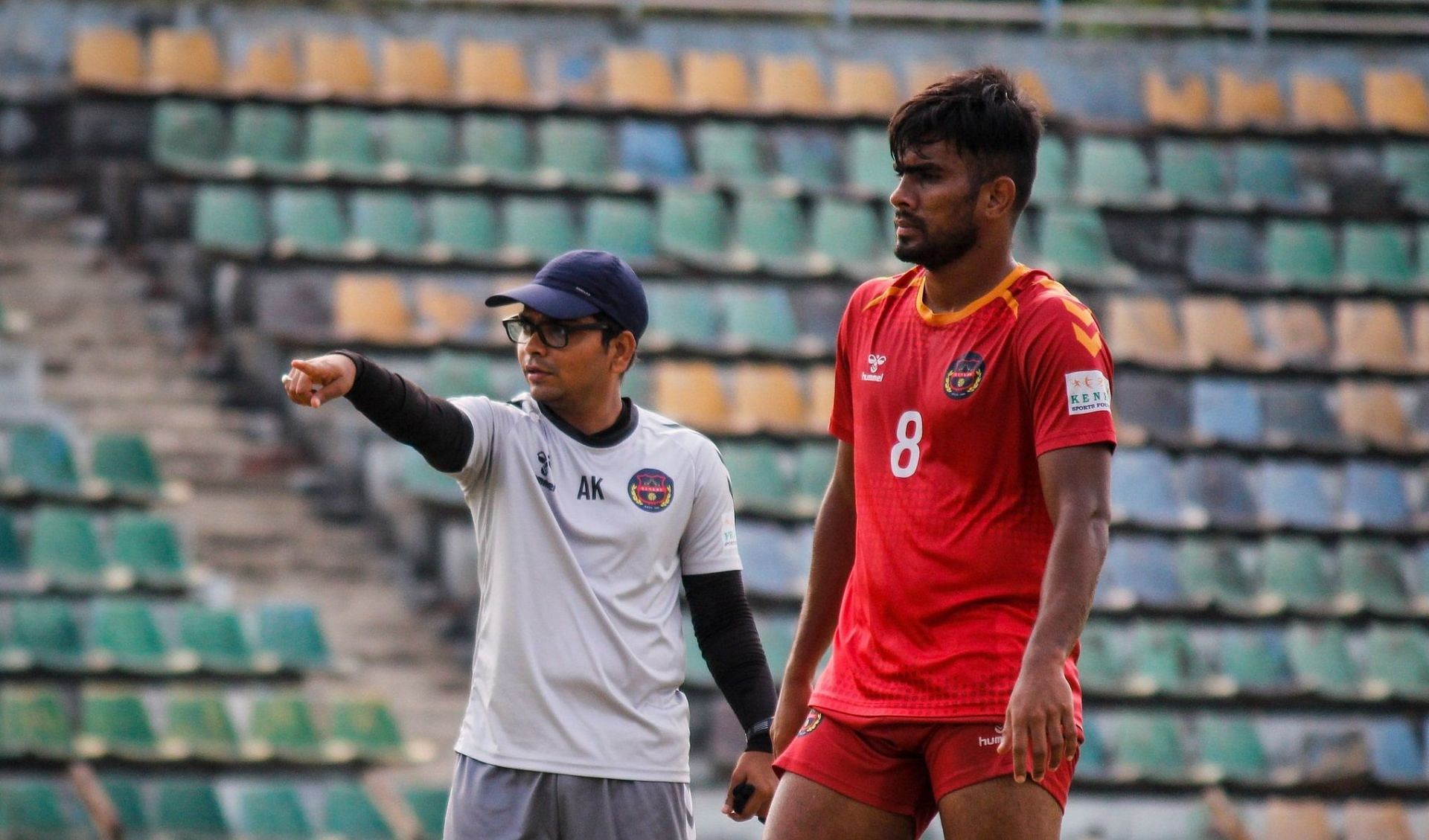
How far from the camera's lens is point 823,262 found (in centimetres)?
1101

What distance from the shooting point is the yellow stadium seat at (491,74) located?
11.8 m

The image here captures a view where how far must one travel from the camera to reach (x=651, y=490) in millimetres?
3672

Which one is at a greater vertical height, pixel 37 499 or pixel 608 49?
pixel 608 49

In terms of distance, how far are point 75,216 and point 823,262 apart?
4.38 m

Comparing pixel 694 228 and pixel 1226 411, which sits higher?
pixel 694 228

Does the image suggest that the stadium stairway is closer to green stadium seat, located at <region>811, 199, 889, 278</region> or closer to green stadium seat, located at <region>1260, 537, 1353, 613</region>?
green stadium seat, located at <region>811, 199, 889, 278</region>

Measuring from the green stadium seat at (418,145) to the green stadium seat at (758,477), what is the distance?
2841 millimetres

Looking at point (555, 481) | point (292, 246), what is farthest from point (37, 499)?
point (555, 481)

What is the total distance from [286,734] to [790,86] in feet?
19.3

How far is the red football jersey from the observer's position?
317 cm

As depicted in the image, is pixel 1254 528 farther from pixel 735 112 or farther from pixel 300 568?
pixel 300 568

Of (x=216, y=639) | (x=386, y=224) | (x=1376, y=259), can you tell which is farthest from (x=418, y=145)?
(x=1376, y=259)

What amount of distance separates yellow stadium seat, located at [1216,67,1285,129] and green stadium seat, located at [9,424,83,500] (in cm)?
744

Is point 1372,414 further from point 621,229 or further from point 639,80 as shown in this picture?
point 639,80
